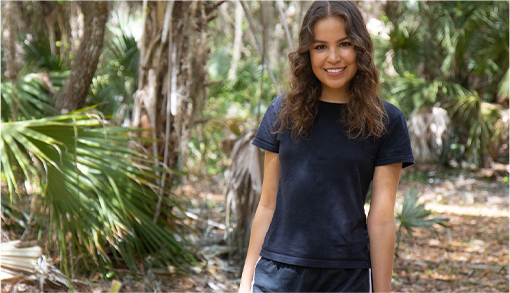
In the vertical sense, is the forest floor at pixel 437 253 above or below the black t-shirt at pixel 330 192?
below

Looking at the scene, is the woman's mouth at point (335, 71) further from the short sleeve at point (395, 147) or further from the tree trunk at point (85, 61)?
the tree trunk at point (85, 61)

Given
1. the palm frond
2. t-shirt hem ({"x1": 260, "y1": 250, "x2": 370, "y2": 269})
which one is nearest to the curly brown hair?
t-shirt hem ({"x1": 260, "y1": 250, "x2": 370, "y2": 269})

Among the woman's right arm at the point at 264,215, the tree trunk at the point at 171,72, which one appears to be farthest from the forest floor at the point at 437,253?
the woman's right arm at the point at 264,215

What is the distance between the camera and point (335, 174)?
55.2 inches

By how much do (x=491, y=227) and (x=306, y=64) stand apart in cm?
485

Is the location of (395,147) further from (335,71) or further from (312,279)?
(312,279)

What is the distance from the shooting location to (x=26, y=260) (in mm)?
2744

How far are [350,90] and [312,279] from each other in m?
0.63

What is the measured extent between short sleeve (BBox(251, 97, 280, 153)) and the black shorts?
0.38 metres

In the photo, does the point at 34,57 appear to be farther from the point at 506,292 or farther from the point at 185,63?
the point at 506,292

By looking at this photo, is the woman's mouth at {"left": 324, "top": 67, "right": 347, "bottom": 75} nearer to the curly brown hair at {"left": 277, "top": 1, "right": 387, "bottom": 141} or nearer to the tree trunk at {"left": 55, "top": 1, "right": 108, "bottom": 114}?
the curly brown hair at {"left": 277, "top": 1, "right": 387, "bottom": 141}

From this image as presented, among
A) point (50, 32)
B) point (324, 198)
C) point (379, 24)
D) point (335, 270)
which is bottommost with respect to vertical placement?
point (335, 270)

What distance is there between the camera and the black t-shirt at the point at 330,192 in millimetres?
1375

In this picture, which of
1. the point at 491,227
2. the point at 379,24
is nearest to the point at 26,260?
the point at 491,227
